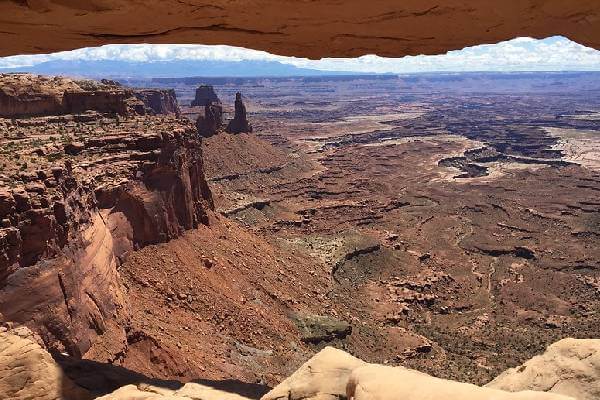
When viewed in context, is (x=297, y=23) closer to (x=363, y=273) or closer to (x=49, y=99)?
(x=49, y=99)

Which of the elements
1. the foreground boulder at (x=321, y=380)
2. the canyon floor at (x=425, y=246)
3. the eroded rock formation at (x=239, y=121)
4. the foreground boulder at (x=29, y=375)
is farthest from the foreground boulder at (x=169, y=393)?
the eroded rock formation at (x=239, y=121)

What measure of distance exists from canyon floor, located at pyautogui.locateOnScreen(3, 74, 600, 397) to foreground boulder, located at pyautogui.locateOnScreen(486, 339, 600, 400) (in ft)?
19.9

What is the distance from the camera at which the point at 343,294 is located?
40.3 metres

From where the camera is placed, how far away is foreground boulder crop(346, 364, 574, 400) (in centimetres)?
638

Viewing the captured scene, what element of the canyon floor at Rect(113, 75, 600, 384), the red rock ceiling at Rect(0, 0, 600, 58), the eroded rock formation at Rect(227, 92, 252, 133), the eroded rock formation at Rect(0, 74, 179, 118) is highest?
the red rock ceiling at Rect(0, 0, 600, 58)

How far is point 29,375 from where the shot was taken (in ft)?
31.6

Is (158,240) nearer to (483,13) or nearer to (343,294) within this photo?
(343,294)

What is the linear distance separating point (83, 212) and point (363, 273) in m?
31.2

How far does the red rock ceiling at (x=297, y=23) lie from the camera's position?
7262mm

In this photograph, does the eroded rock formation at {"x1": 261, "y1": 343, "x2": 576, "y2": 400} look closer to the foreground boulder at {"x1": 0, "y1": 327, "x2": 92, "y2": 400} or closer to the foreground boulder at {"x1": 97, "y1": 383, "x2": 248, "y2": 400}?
the foreground boulder at {"x1": 97, "y1": 383, "x2": 248, "y2": 400}

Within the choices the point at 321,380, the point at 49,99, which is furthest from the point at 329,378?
the point at 49,99

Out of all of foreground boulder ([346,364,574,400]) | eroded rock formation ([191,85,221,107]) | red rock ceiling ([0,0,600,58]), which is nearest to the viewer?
foreground boulder ([346,364,574,400])

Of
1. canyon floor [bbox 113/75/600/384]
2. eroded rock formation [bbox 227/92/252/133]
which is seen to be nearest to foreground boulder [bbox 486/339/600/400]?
canyon floor [bbox 113/75/600/384]

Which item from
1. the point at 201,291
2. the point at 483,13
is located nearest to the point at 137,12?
the point at 483,13
